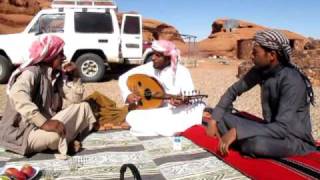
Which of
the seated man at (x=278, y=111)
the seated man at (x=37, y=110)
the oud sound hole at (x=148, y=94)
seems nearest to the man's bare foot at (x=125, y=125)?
the oud sound hole at (x=148, y=94)

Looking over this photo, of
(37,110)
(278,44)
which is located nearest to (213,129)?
(278,44)

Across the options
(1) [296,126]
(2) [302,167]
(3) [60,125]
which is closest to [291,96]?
(1) [296,126]

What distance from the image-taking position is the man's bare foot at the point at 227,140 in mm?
3967

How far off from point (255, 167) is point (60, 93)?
2.32 m

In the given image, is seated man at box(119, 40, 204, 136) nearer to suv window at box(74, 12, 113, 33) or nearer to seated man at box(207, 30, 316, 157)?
seated man at box(207, 30, 316, 157)

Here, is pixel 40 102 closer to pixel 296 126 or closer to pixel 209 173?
pixel 209 173

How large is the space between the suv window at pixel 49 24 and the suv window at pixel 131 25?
1.84 m

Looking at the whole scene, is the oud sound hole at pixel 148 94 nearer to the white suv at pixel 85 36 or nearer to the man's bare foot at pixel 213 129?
the man's bare foot at pixel 213 129

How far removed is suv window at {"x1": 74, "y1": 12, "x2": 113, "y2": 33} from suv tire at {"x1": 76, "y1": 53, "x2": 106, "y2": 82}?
712 millimetres

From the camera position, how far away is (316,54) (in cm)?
1297

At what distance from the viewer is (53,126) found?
4184 mm

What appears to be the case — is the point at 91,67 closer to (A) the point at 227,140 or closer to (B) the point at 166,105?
(B) the point at 166,105

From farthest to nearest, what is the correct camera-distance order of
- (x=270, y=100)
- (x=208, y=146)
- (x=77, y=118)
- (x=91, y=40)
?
(x=91, y=40) → (x=77, y=118) → (x=208, y=146) → (x=270, y=100)

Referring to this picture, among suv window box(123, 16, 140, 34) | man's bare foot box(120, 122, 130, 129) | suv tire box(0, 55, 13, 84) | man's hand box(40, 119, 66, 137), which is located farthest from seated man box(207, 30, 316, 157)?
suv window box(123, 16, 140, 34)
